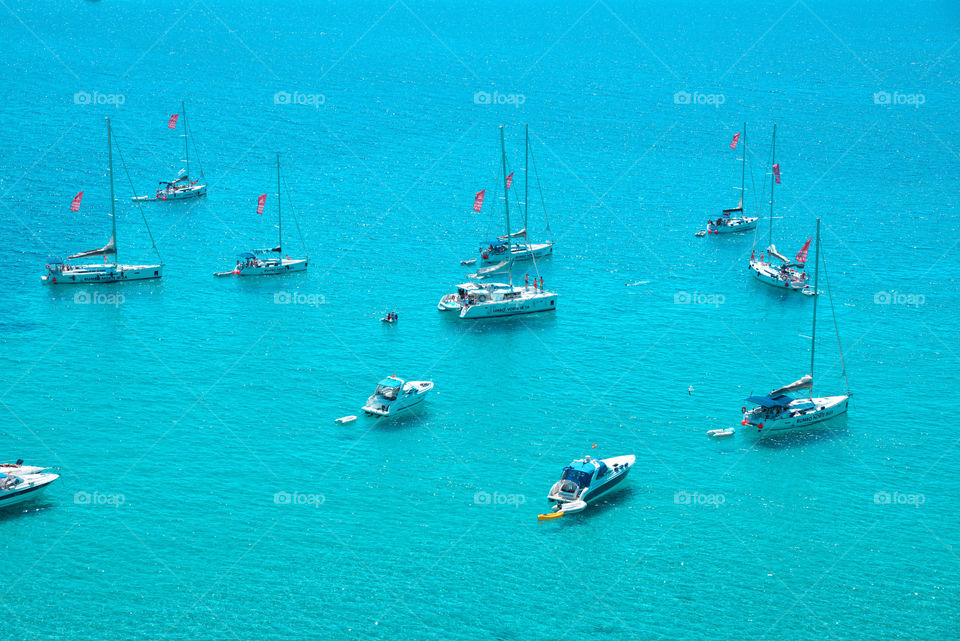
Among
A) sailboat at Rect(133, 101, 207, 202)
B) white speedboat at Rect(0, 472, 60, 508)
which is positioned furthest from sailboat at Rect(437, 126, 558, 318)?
sailboat at Rect(133, 101, 207, 202)

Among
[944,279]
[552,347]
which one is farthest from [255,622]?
[944,279]

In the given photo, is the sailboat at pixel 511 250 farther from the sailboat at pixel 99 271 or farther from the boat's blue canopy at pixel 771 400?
the boat's blue canopy at pixel 771 400

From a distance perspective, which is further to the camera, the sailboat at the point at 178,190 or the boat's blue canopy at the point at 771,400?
the sailboat at the point at 178,190

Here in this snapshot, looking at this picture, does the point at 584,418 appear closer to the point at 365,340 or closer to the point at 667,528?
the point at 667,528

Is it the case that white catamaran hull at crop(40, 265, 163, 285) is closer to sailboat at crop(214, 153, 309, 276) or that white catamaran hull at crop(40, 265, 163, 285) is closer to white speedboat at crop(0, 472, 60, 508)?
sailboat at crop(214, 153, 309, 276)

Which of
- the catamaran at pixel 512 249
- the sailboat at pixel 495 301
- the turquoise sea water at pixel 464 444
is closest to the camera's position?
the turquoise sea water at pixel 464 444

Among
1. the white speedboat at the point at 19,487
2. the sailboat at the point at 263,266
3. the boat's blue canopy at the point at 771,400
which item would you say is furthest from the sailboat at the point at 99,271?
the boat's blue canopy at the point at 771,400

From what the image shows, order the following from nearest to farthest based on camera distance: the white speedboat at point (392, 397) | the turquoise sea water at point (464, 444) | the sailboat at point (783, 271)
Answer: the turquoise sea water at point (464, 444) < the white speedboat at point (392, 397) < the sailboat at point (783, 271)

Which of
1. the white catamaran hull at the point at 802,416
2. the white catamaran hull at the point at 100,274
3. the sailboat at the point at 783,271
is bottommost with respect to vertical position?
the white catamaran hull at the point at 802,416
